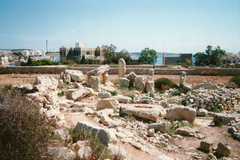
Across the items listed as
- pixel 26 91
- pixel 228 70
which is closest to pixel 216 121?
pixel 26 91

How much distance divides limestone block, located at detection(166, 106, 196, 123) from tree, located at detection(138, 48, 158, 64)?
3856cm

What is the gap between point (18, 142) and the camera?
10.6ft

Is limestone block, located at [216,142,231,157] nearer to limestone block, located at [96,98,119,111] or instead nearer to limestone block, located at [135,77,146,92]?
limestone block, located at [96,98,119,111]

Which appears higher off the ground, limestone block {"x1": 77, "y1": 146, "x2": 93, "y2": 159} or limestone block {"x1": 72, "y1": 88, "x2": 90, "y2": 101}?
limestone block {"x1": 72, "y1": 88, "x2": 90, "y2": 101}

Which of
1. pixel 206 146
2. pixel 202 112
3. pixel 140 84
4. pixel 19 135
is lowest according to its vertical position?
pixel 206 146

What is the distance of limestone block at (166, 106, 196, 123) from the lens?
8.52 metres

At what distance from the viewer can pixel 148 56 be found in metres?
48.4

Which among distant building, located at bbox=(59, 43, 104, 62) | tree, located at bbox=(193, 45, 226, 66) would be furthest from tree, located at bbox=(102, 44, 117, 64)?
tree, located at bbox=(193, 45, 226, 66)

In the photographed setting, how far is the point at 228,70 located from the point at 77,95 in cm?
2008

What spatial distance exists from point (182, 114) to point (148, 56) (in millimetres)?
40731

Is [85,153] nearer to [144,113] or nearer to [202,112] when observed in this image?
[144,113]

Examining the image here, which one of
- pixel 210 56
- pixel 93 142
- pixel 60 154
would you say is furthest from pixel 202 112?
pixel 210 56

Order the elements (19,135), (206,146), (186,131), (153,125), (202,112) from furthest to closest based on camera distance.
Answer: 1. (202,112)
2. (153,125)
3. (186,131)
4. (206,146)
5. (19,135)

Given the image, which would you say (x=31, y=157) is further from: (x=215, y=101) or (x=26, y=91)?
(x=215, y=101)
